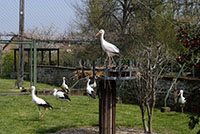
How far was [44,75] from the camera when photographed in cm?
1855

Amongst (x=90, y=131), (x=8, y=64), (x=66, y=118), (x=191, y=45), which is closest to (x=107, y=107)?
(x=90, y=131)

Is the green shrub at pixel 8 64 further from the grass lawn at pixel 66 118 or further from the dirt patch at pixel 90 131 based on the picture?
the dirt patch at pixel 90 131

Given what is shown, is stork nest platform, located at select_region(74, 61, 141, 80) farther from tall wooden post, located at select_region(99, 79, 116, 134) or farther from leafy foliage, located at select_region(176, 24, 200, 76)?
leafy foliage, located at select_region(176, 24, 200, 76)

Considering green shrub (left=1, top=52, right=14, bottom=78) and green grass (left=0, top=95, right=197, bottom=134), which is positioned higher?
green shrub (left=1, top=52, right=14, bottom=78)

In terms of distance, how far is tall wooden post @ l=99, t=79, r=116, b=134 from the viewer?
5.46 metres

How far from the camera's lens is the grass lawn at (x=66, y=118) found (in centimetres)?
739

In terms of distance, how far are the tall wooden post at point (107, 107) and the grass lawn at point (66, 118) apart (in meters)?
1.96

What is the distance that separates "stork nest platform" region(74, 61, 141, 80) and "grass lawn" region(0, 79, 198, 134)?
2.46 meters

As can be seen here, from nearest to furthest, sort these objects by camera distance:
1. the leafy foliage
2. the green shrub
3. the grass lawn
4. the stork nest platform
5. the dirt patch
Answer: the leafy foliage, the stork nest platform, the dirt patch, the grass lawn, the green shrub

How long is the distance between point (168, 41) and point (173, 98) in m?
4.17

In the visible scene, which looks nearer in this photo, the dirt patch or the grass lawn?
the dirt patch

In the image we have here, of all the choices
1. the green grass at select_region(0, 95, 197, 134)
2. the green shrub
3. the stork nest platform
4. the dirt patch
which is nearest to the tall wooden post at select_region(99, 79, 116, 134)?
the stork nest platform

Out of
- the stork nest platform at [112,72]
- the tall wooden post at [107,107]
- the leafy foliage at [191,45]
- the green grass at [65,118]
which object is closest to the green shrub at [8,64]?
the green grass at [65,118]

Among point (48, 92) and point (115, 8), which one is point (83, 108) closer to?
point (48, 92)
